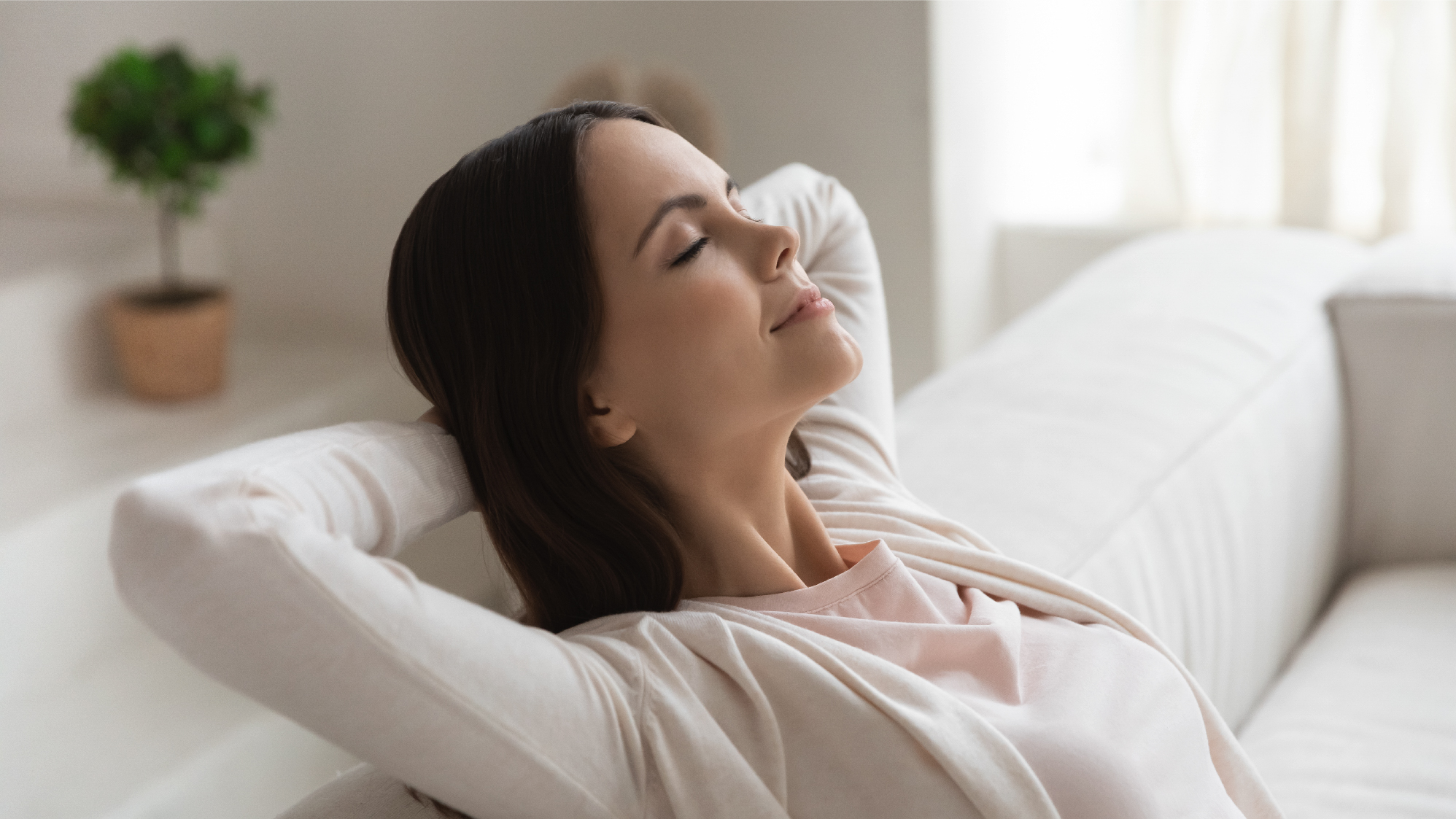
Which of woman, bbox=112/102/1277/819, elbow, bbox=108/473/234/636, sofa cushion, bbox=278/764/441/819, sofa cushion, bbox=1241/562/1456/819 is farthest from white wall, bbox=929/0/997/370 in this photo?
elbow, bbox=108/473/234/636

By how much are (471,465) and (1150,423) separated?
36.0 inches

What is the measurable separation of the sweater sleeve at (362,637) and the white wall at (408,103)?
1.80 metres

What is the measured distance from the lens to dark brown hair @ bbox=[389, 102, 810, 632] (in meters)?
0.80

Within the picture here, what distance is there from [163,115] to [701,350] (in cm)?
212

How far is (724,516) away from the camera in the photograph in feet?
2.93

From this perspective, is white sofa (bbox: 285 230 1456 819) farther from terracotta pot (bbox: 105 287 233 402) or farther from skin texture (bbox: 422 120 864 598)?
terracotta pot (bbox: 105 287 233 402)

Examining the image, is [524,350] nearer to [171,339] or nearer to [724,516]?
[724,516]

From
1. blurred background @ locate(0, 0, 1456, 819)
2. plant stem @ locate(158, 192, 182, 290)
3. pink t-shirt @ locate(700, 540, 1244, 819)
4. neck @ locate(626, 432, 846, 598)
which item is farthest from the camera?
plant stem @ locate(158, 192, 182, 290)

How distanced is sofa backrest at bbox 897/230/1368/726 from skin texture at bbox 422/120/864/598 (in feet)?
1.32

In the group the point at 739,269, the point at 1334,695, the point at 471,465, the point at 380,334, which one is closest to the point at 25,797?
the point at 380,334

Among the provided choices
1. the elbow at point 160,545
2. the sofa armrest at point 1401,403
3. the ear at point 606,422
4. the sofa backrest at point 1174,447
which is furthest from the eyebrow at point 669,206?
the sofa armrest at point 1401,403

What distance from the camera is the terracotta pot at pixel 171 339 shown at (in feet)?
8.57

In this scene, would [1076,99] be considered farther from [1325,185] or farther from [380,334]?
[380,334]

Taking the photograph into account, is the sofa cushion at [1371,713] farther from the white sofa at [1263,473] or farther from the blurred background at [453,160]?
the blurred background at [453,160]
